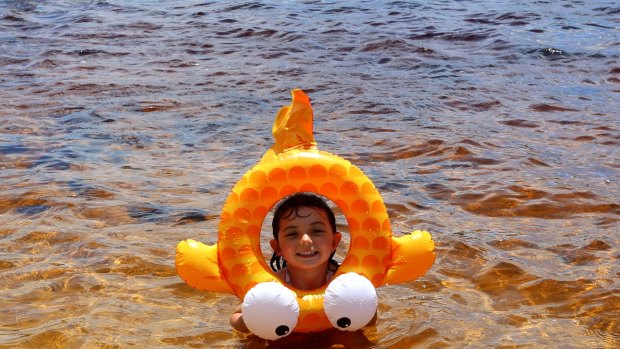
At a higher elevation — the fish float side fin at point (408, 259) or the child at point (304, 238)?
the child at point (304, 238)

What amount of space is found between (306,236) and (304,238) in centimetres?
1

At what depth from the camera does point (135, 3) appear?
18484 millimetres

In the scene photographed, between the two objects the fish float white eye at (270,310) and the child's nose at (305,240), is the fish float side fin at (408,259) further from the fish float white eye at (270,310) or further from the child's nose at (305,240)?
the fish float white eye at (270,310)

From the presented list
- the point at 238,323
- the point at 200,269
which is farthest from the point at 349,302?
the point at 200,269

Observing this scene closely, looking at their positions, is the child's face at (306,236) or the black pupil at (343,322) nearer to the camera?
the black pupil at (343,322)

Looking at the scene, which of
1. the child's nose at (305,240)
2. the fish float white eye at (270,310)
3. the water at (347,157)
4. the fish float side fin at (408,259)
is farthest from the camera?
the water at (347,157)

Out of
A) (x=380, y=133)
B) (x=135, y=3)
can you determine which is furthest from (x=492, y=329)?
(x=135, y=3)

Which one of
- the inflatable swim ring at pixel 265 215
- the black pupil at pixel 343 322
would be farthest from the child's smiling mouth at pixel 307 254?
the black pupil at pixel 343 322

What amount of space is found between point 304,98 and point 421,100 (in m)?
5.23

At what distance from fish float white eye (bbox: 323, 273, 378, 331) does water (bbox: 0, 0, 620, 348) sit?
0.87ft

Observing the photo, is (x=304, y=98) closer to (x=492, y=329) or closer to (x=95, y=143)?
(x=492, y=329)

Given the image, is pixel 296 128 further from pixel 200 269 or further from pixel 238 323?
pixel 238 323

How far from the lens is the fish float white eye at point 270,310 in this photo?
3.23 metres

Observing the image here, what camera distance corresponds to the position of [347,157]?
666cm
